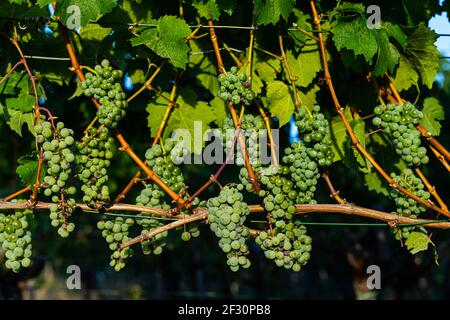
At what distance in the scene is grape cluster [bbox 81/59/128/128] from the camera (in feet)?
7.64

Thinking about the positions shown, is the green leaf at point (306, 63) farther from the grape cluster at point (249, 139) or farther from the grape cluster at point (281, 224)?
the grape cluster at point (281, 224)

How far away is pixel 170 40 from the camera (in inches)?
92.4

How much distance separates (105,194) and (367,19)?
1232 millimetres

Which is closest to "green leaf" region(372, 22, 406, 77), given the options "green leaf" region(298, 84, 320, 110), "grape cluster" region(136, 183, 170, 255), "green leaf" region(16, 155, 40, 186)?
"green leaf" region(298, 84, 320, 110)

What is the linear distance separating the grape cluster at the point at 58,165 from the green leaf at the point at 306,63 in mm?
954

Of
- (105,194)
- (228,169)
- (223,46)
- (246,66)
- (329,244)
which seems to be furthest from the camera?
(329,244)

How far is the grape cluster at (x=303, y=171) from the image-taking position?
234 cm

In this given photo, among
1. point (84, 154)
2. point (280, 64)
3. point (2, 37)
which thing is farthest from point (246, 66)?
point (2, 37)

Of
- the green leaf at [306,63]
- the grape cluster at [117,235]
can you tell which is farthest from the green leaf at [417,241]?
the grape cluster at [117,235]

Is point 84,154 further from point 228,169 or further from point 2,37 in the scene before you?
point 228,169

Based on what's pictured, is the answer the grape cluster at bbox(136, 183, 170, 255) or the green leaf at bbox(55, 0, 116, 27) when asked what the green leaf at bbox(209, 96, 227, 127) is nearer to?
the grape cluster at bbox(136, 183, 170, 255)

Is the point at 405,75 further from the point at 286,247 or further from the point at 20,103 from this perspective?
the point at 20,103

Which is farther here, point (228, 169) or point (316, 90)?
point (228, 169)

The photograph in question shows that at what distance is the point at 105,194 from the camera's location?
90.3 inches
